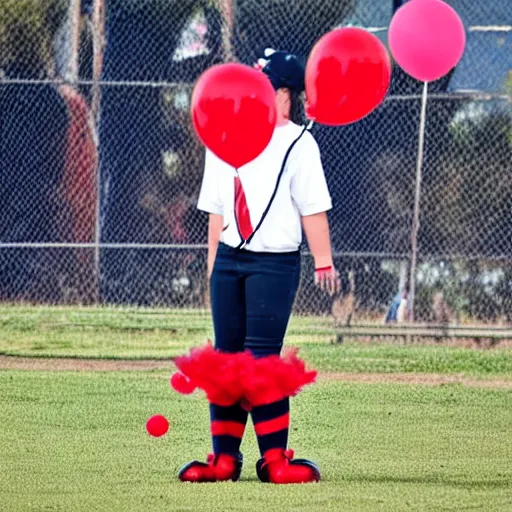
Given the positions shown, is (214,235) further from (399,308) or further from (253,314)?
(399,308)

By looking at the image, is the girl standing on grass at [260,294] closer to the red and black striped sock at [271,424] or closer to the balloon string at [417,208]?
the red and black striped sock at [271,424]

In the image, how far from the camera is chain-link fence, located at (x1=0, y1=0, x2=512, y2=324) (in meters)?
13.0

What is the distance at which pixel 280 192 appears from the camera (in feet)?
20.3

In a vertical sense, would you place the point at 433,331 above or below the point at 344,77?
below

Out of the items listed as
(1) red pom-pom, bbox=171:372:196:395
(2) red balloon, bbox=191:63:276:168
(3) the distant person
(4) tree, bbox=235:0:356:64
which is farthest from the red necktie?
(4) tree, bbox=235:0:356:64

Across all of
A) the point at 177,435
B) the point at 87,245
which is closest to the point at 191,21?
the point at 87,245

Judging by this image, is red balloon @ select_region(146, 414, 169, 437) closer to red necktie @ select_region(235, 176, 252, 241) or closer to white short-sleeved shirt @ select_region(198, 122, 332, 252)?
white short-sleeved shirt @ select_region(198, 122, 332, 252)

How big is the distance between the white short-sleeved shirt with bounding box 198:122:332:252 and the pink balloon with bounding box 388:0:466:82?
2248 mm

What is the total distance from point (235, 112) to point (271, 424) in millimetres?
1255

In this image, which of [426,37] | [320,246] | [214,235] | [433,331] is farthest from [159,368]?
[320,246]

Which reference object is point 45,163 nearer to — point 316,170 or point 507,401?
point 507,401

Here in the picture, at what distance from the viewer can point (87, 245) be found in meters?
13.1

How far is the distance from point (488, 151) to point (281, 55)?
6809 mm

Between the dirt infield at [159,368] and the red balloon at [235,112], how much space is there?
4.70 metres
